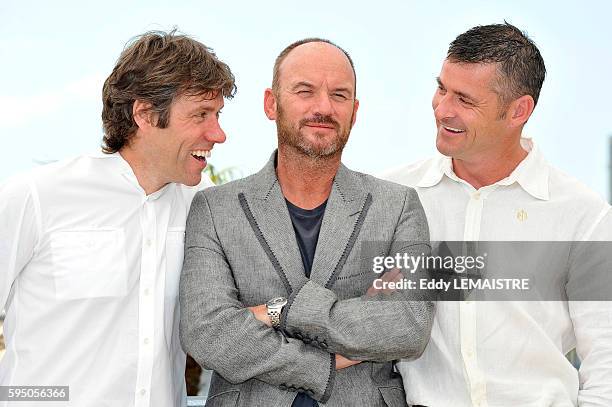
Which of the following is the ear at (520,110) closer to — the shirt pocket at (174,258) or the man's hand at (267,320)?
the man's hand at (267,320)

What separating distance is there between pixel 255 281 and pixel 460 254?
712mm

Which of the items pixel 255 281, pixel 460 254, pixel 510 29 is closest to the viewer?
pixel 255 281

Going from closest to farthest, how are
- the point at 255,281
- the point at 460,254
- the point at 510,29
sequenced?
the point at 255,281 < the point at 460,254 < the point at 510,29

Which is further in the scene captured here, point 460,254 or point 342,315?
point 460,254

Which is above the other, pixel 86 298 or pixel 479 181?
pixel 479 181

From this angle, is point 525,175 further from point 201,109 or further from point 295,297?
point 201,109

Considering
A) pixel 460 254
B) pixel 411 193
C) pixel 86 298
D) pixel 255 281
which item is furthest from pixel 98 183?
pixel 460 254

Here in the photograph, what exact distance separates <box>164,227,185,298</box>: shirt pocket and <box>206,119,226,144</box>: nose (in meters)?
0.33

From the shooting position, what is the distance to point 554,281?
2559 mm

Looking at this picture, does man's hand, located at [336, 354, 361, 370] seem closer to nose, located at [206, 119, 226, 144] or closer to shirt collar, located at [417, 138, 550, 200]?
shirt collar, located at [417, 138, 550, 200]

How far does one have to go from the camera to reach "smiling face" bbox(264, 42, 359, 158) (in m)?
2.53

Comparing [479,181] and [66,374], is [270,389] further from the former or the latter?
[479,181]

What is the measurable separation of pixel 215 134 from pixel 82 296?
69 centimetres

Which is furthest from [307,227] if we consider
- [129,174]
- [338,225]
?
[129,174]
